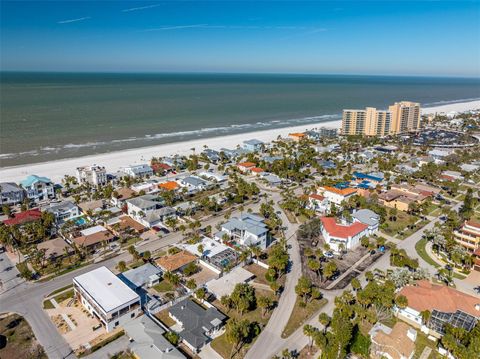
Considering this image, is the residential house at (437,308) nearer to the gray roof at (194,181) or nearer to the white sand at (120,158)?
the gray roof at (194,181)

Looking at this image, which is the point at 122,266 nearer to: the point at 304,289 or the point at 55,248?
the point at 55,248

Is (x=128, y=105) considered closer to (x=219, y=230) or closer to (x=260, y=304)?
(x=219, y=230)

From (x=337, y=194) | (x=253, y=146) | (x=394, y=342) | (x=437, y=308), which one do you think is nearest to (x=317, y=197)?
(x=337, y=194)

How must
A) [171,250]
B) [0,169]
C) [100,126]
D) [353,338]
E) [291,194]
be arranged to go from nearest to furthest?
1. [353,338]
2. [171,250]
3. [291,194]
4. [0,169]
5. [100,126]

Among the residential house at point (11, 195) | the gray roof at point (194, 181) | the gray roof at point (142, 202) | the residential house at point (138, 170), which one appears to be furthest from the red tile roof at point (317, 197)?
the residential house at point (11, 195)

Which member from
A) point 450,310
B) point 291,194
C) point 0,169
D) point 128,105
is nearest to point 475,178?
point 291,194

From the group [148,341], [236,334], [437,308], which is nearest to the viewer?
[236,334]
